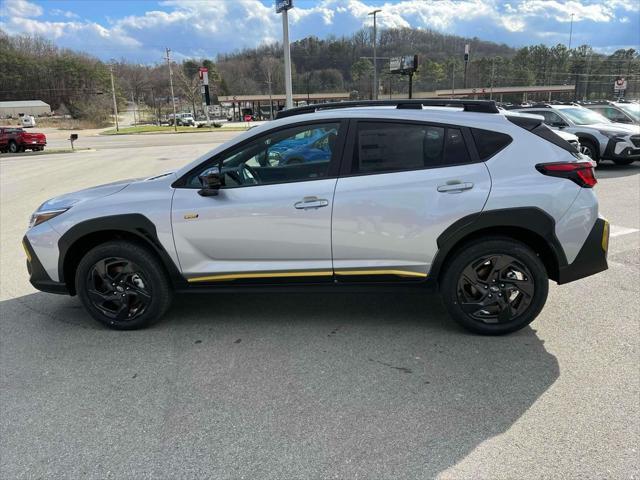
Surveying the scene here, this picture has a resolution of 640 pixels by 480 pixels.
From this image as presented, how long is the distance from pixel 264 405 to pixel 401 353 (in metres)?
1.12

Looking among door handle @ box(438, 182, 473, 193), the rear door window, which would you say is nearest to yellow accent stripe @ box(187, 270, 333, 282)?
the rear door window

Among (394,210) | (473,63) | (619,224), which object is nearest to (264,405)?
(394,210)

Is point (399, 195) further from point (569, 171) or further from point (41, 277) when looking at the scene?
point (41, 277)

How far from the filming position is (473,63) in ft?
387

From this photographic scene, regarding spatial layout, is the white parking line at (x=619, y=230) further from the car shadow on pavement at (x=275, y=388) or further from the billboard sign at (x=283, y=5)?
the billboard sign at (x=283, y=5)

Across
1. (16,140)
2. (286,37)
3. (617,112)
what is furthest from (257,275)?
(16,140)

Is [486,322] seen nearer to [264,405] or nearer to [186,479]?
[264,405]

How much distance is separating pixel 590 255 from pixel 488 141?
1.15m

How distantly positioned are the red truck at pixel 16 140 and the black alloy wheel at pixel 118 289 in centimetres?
2961

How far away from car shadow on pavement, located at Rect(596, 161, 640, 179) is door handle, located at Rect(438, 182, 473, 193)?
10.1 m

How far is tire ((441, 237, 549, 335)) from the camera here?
3.65 metres

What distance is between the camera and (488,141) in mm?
3656

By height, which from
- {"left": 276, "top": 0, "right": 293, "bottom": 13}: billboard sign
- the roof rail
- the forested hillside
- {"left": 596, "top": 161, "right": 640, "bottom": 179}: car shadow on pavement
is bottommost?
{"left": 596, "top": 161, "right": 640, "bottom": 179}: car shadow on pavement

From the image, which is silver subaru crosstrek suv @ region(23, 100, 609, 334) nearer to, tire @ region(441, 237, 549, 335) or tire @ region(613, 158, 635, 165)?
tire @ region(441, 237, 549, 335)
